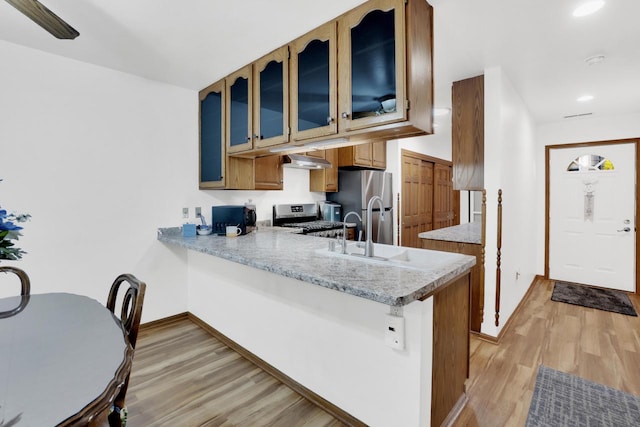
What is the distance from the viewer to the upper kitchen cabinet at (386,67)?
5.15 feet

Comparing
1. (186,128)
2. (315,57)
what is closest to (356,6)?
(315,57)

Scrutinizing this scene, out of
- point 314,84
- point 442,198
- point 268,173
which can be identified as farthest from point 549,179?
point 314,84

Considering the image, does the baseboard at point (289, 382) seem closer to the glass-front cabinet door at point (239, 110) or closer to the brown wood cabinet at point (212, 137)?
the brown wood cabinet at point (212, 137)

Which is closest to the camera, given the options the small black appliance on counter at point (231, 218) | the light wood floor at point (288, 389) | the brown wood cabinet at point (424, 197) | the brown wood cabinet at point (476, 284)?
the light wood floor at point (288, 389)

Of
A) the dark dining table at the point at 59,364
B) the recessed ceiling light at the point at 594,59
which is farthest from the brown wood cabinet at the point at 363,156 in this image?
the dark dining table at the point at 59,364

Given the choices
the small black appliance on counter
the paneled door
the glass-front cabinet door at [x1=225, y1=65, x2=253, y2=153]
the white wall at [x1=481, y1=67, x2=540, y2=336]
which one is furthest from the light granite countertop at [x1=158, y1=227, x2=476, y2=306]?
the paneled door

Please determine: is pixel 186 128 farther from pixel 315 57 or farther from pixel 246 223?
pixel 315 57

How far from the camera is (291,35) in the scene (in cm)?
204

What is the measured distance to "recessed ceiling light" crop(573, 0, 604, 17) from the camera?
176 cm

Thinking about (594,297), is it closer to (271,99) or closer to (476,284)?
(476,284)

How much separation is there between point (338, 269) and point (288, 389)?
3.40 ft

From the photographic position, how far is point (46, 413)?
2.17ft

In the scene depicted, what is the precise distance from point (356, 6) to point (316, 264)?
4.84 ft

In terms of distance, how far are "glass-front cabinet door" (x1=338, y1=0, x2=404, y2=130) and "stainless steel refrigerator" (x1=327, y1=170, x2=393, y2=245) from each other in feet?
7.25
